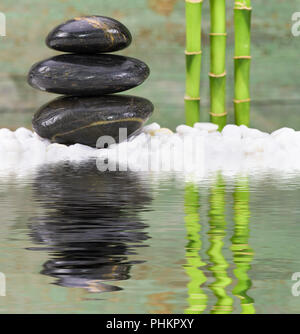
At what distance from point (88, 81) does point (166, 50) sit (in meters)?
0.84

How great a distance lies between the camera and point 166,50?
488 cm

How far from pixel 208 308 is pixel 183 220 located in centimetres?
86

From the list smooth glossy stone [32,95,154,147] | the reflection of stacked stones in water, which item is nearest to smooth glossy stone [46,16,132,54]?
smooth glossy stone [32,95,154,147]

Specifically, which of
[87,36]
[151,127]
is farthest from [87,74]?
[151,127]

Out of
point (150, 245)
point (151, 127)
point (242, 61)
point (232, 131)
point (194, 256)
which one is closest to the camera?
point (194, 256)

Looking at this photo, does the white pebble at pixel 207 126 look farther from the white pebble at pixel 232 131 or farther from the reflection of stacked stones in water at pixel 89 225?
the reflection of stacked stones in water at pixel 89 225

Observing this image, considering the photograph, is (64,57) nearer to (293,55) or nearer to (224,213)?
(293,55)

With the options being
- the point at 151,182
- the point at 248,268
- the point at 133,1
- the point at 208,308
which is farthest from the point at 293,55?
the point at 208,308

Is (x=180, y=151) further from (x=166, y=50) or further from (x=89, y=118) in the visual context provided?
(x=166, y=50)

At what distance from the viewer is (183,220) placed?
2148mm

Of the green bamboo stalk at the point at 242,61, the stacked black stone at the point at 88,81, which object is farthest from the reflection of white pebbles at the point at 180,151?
the green bamboo stalk at the point at 242,61

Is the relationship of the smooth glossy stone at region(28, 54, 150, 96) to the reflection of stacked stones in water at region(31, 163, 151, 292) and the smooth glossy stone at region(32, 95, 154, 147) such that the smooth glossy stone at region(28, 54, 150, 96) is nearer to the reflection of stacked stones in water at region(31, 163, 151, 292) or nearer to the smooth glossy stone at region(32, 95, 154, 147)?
the smooth glossy stone at region(32, 95, 154, 147)

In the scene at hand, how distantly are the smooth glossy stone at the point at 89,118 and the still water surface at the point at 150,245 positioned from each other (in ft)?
4.24

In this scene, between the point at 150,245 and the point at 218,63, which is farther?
the point at 218,63
